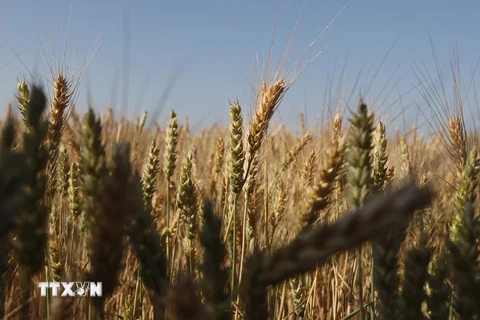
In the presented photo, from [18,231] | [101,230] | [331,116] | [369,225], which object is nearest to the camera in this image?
[369,225]

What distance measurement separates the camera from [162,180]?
3598mm

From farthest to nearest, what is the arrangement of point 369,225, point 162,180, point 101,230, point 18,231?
point 162,180, point 18,231, point 101,230, point 369,225

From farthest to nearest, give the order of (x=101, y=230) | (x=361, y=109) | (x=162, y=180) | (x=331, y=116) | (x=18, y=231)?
(x=162, y=180) < (x=331, y=116) < (x=361, y=109) < (x=18, y=231) < (x=101, y=230)

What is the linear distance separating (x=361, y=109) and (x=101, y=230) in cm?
54

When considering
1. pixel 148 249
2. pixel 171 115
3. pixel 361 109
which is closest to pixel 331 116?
pixel 171 115

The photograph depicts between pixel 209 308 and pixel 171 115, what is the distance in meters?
1.89

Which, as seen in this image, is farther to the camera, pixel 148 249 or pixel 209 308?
pixel 148 249

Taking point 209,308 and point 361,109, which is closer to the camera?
point 209,308

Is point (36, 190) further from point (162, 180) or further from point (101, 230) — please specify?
point (162, 180)

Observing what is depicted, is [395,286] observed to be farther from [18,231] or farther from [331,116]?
[331,116]

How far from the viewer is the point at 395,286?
102 centimetres

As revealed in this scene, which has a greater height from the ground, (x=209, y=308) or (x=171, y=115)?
(x=171, y=115)

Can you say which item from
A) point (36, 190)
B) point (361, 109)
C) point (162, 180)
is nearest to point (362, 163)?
point (361, 109)

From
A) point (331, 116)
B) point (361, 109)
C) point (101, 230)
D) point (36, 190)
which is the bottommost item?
point (101, 230)
